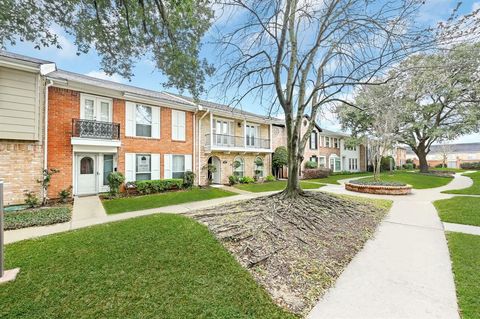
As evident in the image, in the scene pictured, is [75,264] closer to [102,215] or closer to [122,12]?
[102,215]

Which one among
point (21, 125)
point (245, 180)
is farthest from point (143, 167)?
point (245, 180)

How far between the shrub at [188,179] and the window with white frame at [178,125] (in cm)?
236

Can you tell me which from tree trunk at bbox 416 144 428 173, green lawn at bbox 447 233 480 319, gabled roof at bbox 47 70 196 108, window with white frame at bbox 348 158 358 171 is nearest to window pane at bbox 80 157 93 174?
gabled roof at bbox 47 70 196 108

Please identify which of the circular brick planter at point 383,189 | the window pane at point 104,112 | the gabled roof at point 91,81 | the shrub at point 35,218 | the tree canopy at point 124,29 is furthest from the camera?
the circular brick planter at point 383,189

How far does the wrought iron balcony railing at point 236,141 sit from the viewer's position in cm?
1531

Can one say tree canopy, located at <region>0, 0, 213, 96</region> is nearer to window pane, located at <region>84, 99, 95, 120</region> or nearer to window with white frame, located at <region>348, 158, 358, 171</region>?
window pane, located at <region>84, 99, 95, 120</region>

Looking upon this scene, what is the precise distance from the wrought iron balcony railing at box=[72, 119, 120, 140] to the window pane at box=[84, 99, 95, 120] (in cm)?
47

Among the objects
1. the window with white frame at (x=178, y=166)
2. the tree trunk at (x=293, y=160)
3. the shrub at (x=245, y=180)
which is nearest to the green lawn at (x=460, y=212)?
the tree trunk at (x=293, y=160)

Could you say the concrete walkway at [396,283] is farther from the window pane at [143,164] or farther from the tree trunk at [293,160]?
the window pane at [143,164]

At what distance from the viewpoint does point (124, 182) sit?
1143 centimetres

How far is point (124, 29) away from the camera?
5082 mm

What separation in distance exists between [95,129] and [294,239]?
35.1 ft

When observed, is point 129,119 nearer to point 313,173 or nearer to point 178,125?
point 178,125

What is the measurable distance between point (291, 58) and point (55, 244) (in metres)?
8.14
